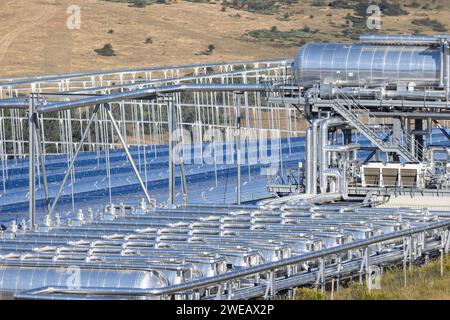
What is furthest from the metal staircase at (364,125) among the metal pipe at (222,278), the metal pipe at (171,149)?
the metal pipe at (222,278)

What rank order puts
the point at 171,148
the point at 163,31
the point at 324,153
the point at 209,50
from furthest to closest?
the point at 163,31 < the point at 209,50 < the point at 324,153 < the point at 171,148

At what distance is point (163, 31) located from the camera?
366 feet

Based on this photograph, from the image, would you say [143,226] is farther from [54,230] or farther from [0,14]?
[0,14]

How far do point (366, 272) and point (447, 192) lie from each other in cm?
1113

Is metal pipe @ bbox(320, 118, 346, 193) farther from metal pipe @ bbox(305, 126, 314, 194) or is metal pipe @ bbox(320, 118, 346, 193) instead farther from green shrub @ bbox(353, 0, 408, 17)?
green shrub @ bbox(353, 0, 408, 17)

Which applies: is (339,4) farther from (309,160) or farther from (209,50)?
(309,160)

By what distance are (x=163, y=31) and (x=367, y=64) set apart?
7472 centimetres

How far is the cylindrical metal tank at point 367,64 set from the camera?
37.2 meters

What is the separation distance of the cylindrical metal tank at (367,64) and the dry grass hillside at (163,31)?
55634 mm

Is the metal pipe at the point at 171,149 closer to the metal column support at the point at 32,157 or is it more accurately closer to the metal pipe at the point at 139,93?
the metal pipe at the point at 139,93

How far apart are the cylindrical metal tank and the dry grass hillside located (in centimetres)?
5563

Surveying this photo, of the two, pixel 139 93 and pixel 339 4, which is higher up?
pixel 139 93

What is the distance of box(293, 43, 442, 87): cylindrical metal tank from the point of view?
37250 millimetres

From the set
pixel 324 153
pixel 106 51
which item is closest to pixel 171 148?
pixel 324 153
